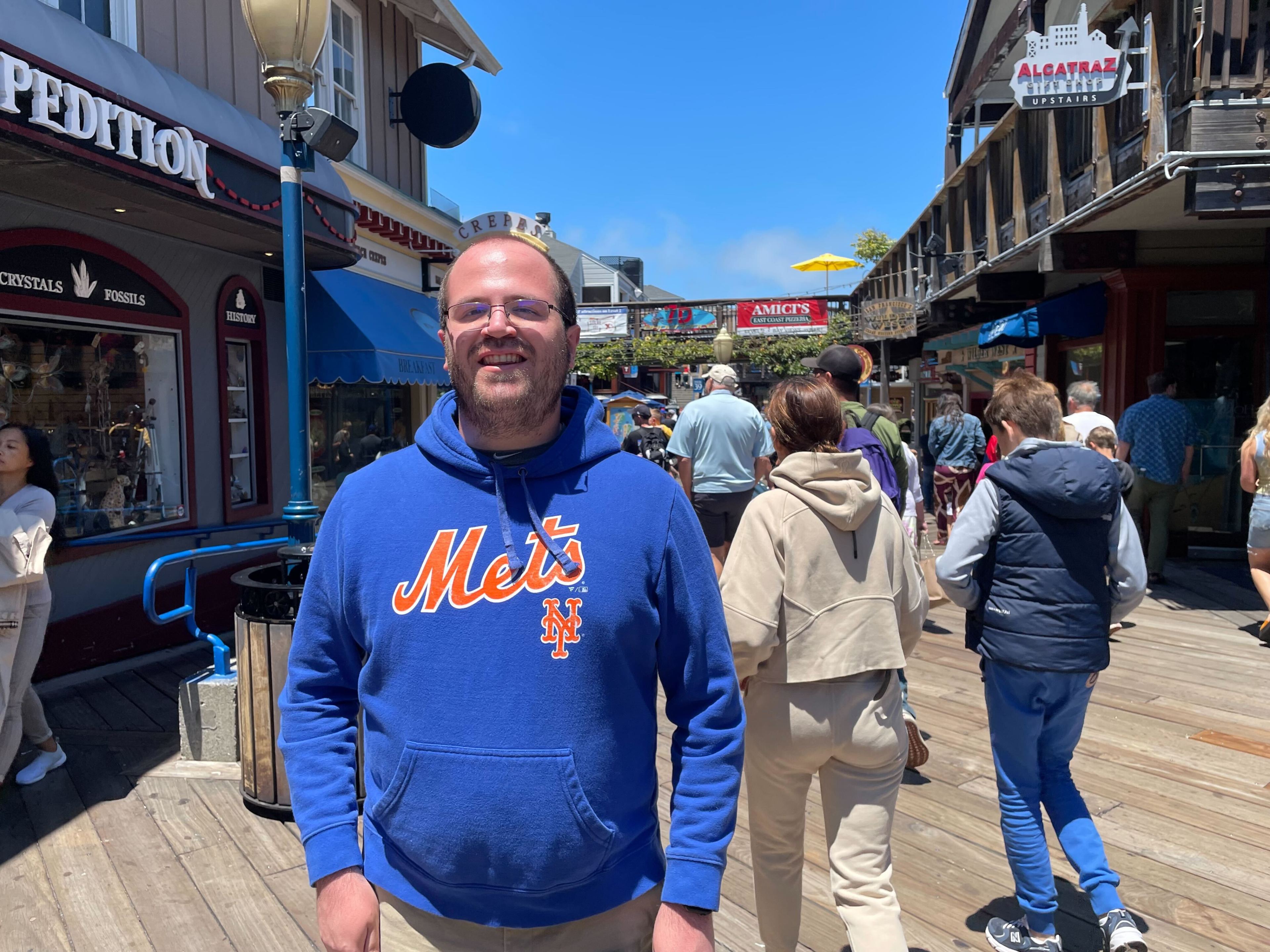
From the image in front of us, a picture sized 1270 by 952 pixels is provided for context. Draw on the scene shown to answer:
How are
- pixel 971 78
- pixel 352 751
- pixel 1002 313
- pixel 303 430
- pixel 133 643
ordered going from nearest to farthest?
pixel 352 751 → pixel 303 430 → pixel 133 643 → pixel 1002 313 → pixel 971 78

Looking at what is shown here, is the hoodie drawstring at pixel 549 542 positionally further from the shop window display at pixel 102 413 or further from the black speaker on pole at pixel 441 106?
the black speaker on pole at pixel 441 106

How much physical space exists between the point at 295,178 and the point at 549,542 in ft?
11.8

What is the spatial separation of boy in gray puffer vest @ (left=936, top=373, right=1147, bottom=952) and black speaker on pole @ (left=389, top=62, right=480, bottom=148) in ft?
29.6

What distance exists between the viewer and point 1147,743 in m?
4.83

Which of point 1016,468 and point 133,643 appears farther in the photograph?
point 133,643

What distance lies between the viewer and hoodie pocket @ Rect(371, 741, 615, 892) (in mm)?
1503

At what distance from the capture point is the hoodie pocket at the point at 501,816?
59.2 inches

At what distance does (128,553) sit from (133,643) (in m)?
0.67

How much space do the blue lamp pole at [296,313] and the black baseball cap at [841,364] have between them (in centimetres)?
261

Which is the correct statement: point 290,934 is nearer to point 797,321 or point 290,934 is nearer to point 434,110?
point 434,110

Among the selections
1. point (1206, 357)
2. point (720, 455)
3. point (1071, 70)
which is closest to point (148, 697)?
point (720, 455)

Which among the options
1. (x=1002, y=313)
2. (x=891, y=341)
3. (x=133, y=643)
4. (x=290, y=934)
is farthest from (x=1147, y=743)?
(x=891, y=341)

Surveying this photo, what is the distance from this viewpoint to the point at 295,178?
444cm

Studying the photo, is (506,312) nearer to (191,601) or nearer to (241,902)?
(241,902)
